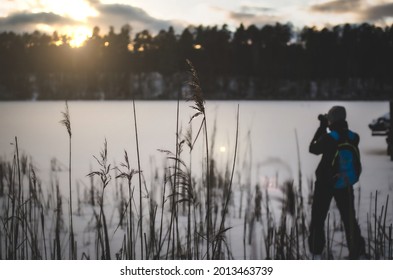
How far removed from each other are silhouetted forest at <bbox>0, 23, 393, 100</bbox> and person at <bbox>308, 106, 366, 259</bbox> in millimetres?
6873

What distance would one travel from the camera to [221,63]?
20.1 meters

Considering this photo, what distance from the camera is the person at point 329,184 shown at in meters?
2.29

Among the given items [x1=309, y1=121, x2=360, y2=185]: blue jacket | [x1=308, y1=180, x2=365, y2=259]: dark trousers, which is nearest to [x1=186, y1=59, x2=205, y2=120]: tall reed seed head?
[x1=309, y1=121, x2=360, y2=185]: blue jacket

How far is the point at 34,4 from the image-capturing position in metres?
3.43

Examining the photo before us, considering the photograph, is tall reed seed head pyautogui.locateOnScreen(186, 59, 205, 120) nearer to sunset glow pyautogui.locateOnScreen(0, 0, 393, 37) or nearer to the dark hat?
the dark hat

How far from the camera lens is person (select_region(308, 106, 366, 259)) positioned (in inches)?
90.0

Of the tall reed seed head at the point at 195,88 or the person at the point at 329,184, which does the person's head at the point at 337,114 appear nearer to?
the person at the point at 329,184

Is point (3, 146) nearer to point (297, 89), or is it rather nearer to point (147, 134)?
point (147, 134)

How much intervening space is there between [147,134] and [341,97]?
57.4 feet

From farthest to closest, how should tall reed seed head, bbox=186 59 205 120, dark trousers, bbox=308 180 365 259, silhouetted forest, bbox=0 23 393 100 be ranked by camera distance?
silhouetted forest, bbox=0 23 393 100 < dark trousers, bbox=308 180 365 259 < tall reed seed head, bbox=186 59 205 120

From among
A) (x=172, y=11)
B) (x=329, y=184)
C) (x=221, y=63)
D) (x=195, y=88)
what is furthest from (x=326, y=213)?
(x=221, y=63)

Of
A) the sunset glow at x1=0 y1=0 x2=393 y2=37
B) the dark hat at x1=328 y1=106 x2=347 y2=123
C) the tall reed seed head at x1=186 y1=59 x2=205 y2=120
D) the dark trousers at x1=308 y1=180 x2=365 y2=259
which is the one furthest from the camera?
the sunset glow at x1=0 y1=0 x2=393 y2=37

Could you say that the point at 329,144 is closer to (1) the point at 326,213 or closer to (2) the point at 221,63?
(1) the point at 326,213

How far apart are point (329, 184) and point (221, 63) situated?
18.3 m
